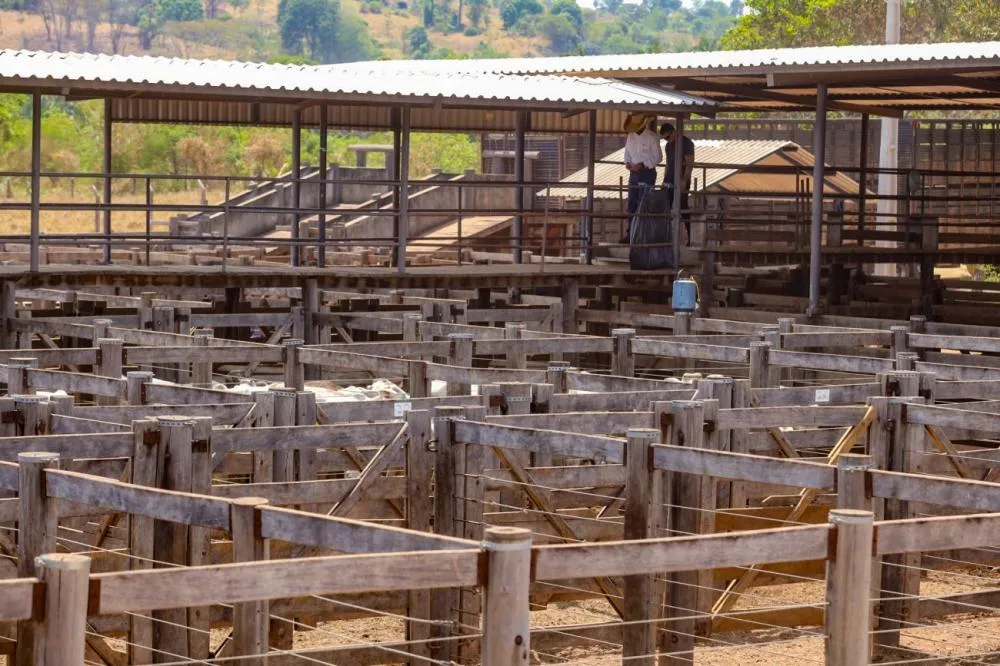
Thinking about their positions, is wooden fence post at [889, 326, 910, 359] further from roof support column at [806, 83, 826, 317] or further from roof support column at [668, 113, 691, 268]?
roof support column at [668, 113, 691, 268]

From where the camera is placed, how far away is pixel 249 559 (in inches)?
229

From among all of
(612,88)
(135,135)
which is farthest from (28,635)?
(135,135)

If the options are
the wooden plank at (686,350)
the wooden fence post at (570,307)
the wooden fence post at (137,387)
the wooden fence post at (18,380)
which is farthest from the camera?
the wooden fence post at (570,307)

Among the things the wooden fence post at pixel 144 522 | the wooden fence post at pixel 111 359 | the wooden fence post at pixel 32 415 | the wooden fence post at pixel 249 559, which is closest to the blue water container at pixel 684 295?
the wooden fence post at pixel 111 359

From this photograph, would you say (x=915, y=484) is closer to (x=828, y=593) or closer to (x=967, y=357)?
(x=828, y=593)

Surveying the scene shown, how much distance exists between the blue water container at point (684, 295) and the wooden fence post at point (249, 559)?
1238 centimetres

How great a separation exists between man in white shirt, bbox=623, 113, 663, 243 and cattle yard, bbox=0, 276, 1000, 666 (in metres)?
7.96

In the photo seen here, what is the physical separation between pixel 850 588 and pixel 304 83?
1345 cm

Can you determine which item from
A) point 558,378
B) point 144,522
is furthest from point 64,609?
point 558,378

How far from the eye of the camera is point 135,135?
64.1 meters

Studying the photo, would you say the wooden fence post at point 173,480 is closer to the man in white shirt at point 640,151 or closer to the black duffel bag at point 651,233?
the black duffel bag at point 651,233

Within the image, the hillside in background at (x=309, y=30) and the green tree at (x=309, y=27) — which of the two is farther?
the green tree at (x=309, y=27)

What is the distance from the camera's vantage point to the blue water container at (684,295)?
18.2 m

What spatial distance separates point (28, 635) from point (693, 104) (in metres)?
15.0
